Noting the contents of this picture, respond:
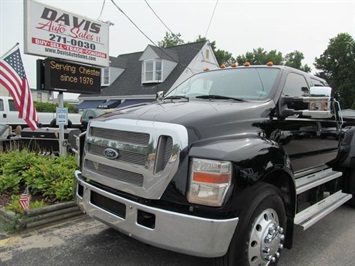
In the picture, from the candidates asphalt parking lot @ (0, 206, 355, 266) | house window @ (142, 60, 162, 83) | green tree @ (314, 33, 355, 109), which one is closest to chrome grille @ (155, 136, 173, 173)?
asphalt parking lot @ (0, 206, 355, 266)

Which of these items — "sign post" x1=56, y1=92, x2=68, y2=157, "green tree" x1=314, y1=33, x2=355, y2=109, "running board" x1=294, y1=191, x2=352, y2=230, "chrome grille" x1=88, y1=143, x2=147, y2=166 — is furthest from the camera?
"green tree" x1=314, y1=33, x2=355, y2=109

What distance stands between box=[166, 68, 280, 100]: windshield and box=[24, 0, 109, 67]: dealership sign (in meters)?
4.03

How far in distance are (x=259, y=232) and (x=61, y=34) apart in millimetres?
6518

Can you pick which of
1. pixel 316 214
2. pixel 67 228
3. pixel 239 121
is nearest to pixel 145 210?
pixel 239 121

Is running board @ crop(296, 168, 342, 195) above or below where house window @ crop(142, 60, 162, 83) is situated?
below

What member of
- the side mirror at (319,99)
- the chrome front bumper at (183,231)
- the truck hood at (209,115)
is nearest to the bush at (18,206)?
the truck hood at (209,115)

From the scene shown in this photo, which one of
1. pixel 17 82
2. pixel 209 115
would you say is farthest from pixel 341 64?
pixel 209 115

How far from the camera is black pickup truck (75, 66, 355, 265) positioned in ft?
8.27

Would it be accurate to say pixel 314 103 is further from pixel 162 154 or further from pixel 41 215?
pixel 41 215

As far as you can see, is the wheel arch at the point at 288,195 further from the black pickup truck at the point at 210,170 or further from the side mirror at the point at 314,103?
the side mirror at the point at 314,103

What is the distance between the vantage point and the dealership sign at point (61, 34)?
712 cm

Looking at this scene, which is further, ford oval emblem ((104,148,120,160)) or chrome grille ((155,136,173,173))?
ford oval emblem ((104,148,120,160))

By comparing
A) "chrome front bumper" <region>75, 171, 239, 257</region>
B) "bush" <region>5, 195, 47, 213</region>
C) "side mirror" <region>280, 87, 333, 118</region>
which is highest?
"side mirror" <region>280, 87, 333, 118</region>

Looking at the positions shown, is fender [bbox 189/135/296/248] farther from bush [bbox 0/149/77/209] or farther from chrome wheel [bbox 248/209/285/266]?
bush [bbox 0/149/77/209]
